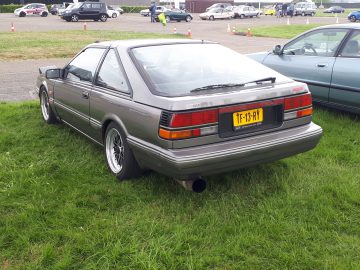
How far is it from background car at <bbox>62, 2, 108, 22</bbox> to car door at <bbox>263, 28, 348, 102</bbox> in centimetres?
3283

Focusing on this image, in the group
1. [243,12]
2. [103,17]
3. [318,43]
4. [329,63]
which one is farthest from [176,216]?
[243,12]

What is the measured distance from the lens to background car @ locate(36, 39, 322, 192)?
318 centimetres

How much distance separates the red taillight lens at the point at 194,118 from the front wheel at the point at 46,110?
118 inches

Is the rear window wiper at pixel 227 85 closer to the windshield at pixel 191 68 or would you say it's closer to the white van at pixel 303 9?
the windshield at pixel 191 68

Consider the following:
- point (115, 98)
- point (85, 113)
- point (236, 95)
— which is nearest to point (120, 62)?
point (115, 98)

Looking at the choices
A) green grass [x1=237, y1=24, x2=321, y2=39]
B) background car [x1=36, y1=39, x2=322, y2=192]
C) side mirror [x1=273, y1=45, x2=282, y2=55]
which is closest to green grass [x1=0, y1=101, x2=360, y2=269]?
background car [x1=36, y1=39, x2=322, y2=192]

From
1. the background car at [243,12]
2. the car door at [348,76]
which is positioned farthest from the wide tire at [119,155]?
the background car at [243,12]

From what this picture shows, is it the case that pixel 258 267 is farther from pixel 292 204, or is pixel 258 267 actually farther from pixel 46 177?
pixel 46 177

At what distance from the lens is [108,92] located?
13.0 feet

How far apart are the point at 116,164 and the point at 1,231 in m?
1.30

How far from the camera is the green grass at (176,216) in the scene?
9.04ft

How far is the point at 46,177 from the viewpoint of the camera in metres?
4.01

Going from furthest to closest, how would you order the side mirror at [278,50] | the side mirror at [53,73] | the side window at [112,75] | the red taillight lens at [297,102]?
1. the side mirror at [278,50]
2. the side mirror at [53,73]
3. the side window at [112,75]
4. the red taillight lens at [297,102]

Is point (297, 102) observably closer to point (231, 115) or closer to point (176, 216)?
point (231, 115)
